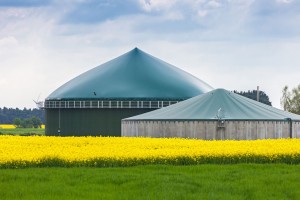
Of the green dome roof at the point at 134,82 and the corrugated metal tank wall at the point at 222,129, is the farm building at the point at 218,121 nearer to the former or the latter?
the corrugated metal tank wall at the point at 222,129

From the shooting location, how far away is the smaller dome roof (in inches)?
2216

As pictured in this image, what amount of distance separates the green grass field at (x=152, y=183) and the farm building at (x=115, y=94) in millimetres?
58452

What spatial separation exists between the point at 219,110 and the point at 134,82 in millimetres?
29982

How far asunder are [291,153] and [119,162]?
749cm

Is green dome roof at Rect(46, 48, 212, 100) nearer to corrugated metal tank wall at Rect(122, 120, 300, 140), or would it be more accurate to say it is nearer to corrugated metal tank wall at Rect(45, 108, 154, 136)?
corrugated metal tank wall at Rect(45, 108, 154, 136)

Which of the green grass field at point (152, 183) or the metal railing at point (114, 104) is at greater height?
the metal railing at point (114, 104)

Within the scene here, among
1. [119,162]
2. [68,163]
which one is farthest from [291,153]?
[68,163]

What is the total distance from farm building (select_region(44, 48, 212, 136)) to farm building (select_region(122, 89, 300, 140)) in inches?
822

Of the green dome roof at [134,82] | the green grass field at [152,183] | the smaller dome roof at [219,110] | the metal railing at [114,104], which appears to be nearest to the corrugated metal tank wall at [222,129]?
the smaller dome roof at [219,110]

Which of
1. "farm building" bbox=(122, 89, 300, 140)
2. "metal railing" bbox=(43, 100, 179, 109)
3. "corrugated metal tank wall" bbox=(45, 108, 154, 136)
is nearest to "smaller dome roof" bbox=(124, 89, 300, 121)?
"farm building" bbox=(122, 89, 300, 140)

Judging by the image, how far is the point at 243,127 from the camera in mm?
55188

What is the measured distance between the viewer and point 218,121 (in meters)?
55.0

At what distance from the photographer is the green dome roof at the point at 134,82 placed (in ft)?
276

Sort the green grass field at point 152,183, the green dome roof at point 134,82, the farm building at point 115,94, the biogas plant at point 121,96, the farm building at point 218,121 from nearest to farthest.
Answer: the green grass field at point 152,183, the farm building at point 218,121, the biogas plant at point 121,96, the farm building at point 115,94, the green dome roof at point 134,82
